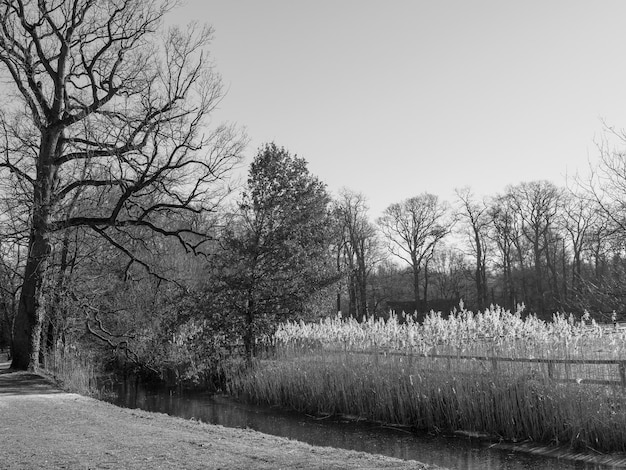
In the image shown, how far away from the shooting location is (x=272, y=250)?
68.2ft

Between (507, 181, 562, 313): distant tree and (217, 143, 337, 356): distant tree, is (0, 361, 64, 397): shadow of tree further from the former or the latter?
(507, 181, 562, 313): distant tree

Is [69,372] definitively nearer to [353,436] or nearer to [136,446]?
[353,436]

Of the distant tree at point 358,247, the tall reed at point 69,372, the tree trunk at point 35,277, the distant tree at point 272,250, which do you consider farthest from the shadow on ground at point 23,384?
the distant tree at point 358,247

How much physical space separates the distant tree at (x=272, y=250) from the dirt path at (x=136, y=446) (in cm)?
977

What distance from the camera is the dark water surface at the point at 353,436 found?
31.5 ft

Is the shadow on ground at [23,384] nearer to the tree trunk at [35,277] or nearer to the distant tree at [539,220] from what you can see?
the tree trunk at [35,277]

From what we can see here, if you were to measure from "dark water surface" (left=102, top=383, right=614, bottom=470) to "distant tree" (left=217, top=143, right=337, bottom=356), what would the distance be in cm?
366

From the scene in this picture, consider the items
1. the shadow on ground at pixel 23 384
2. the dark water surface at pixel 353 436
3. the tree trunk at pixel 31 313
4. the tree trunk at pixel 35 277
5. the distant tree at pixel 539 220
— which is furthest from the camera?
the distant tree at pixel 539 220

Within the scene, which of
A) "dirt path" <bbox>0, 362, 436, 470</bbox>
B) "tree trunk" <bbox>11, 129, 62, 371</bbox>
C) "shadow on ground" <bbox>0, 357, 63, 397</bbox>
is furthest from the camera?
"tree trunk" <bbox>11, 129, 62, 371</bbox>

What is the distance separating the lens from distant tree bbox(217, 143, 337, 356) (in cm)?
2056

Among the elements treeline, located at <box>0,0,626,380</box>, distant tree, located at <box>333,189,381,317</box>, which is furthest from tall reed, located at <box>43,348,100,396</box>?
distant tree, located at <box>333,189,381,317</box>

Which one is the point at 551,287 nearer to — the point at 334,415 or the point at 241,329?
the point at 241,329

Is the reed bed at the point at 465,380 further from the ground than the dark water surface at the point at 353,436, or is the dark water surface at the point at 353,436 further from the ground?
the reed bed at the point at 465,380

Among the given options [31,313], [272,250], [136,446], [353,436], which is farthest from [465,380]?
[31,313]
